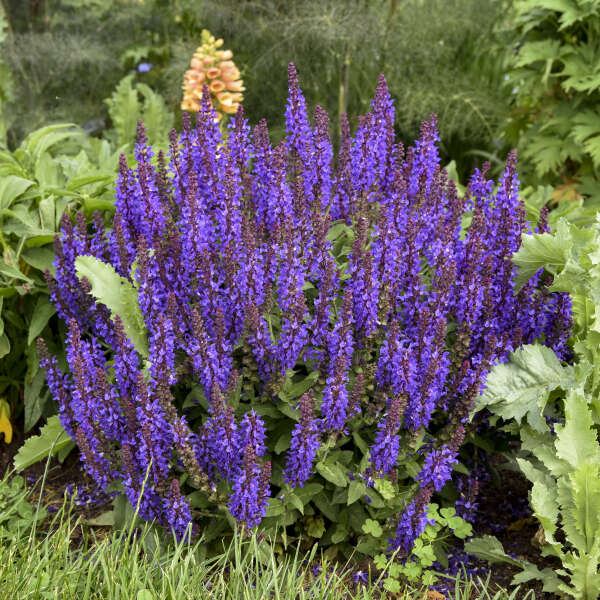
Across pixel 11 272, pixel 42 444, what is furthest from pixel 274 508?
pixel 11 272

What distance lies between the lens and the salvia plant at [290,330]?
7.80 ft

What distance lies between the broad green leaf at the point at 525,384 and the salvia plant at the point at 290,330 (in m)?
0.07

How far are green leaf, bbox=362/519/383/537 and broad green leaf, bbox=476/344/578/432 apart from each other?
546mm

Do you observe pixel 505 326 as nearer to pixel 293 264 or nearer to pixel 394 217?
pixel 394 217

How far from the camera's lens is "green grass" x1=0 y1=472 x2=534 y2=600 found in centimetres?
225

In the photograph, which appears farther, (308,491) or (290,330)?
(308,491)

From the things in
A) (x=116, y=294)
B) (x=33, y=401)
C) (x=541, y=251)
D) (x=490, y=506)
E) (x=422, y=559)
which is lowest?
(x=490, y=506)

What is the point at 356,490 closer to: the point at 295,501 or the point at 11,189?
the point at 295,501

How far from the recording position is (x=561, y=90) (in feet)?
17.0

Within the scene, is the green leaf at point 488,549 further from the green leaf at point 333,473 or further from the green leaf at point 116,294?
the green leaf at point 116,294

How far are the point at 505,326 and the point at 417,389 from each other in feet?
1.78

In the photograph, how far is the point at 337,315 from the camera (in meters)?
2.52

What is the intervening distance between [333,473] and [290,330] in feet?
1.68

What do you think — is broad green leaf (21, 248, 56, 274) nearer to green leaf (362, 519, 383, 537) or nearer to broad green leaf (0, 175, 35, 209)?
broad green leaf (0, 175, 35, 209)
